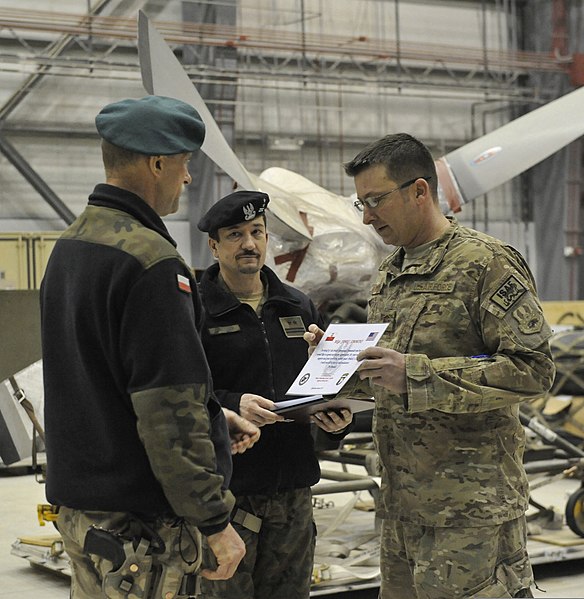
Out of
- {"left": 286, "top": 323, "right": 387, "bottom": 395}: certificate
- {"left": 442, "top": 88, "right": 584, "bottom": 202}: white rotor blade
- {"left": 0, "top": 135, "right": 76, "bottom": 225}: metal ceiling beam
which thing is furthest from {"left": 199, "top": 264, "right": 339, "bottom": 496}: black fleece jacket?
{"left": 0, "top": 135, "right": 76, "bottom": 225}: metal ceiling beam

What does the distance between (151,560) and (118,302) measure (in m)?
0.52

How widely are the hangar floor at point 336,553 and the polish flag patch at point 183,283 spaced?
2.42 m

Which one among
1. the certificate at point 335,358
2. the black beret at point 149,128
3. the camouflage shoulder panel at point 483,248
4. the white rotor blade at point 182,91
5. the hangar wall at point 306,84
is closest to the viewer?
the black beret at point 149,128

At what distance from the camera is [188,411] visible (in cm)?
203

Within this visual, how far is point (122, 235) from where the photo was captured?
6.83 feet

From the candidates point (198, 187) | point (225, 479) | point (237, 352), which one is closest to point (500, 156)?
point (237, 352)

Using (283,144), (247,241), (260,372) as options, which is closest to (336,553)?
(260,372)

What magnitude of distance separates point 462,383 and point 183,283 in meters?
0.76

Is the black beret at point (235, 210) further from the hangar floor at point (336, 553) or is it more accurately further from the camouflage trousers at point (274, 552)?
the hangar floor at point (336, 553)

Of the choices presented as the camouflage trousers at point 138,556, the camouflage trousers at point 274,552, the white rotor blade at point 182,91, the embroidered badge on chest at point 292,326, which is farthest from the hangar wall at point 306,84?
the camouflage trousers at point 138,556

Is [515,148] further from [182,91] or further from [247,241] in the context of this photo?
[247,241]

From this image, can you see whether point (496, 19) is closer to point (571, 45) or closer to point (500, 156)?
point (571, 45)

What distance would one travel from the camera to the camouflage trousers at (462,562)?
2496 mm

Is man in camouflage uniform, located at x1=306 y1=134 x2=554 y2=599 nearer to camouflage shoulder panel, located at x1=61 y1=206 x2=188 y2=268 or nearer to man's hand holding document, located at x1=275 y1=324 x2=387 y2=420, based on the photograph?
man's hand holding document, located at x1=275 y1=324 x2=387 y2=420
